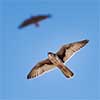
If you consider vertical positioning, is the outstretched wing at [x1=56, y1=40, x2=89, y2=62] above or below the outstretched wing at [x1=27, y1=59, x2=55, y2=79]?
above

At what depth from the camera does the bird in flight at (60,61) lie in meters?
10.5

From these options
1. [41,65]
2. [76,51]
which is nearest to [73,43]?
[76,51]

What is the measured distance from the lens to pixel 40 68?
11.5m

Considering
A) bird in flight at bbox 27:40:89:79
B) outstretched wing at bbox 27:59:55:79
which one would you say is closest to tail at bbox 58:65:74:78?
bird in flight at bbox 27:40:89:79

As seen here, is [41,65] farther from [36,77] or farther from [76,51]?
[76,51]

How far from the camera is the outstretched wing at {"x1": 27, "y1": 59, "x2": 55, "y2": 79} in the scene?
11.2 m

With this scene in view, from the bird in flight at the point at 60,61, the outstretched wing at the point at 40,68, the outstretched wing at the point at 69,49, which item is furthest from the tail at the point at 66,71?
the outstretched wing at the point at 40,68

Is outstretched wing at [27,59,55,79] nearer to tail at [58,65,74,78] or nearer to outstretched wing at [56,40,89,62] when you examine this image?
outstretched wing at [56,40,89,62]

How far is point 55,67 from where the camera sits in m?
11.0

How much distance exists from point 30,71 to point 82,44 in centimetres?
173

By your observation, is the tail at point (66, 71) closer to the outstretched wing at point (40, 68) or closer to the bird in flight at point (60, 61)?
the bird in flight at point (60, 61)

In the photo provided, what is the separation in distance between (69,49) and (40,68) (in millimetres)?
1011

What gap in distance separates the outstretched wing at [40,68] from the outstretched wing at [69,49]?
396mm

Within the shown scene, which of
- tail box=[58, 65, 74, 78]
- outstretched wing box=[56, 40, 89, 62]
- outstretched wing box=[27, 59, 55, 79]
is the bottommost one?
tail box=[58, 65, 74, 78]
